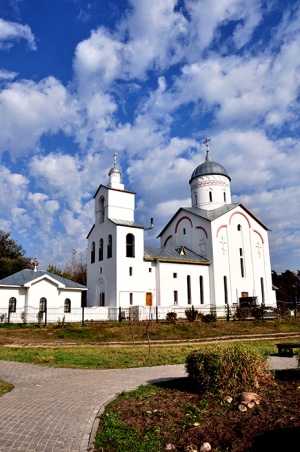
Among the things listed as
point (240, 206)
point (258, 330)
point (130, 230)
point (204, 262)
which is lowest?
point (258, 330)

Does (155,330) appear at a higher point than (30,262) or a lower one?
lower

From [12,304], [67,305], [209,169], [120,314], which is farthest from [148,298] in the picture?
[209,169]

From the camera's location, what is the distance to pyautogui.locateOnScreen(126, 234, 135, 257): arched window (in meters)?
32.6

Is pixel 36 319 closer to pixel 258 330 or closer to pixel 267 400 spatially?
pixel 258 330

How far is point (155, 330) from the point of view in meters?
22.2

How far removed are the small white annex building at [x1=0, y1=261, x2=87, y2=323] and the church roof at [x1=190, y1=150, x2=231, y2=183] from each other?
21.7m

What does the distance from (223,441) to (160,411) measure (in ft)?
5.04

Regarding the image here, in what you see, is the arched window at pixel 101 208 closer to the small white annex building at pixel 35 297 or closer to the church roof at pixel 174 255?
the church roof at pixel 174 255

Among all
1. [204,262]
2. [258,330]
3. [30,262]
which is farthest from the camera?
[30,262]

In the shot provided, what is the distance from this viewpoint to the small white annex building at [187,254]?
32125 millimetres

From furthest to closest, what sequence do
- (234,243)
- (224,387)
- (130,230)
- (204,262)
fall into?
(234,243) < (204,262) < (130,230) < (224,387)

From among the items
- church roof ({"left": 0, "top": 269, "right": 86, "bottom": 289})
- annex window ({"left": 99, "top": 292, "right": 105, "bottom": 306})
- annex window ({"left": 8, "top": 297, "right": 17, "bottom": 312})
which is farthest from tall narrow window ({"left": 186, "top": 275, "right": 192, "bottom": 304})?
annex window ({"left": 8, "top": 297, "right": 17, "bottom": 312})

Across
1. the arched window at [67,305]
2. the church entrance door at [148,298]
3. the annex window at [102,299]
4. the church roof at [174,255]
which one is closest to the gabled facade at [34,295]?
the arched window at [67,305]

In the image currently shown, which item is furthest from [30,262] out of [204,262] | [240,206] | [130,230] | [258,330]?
[258,330]
